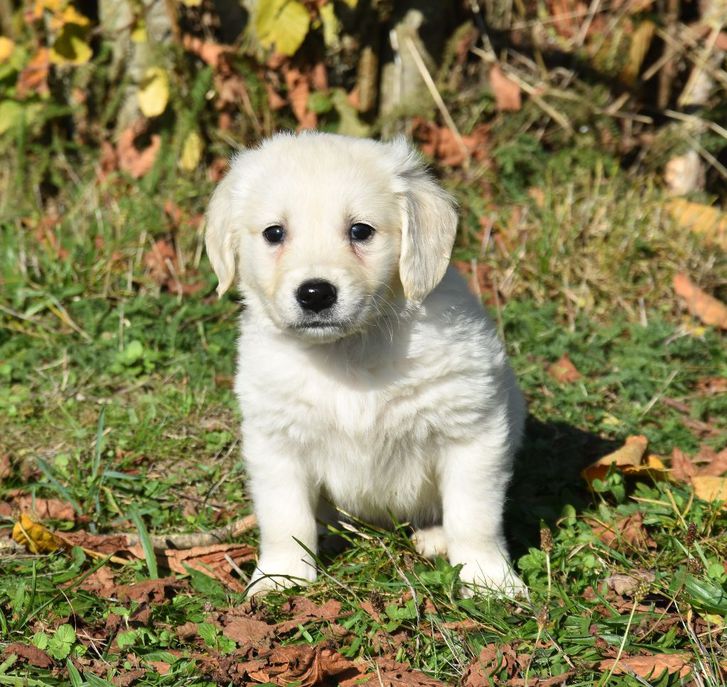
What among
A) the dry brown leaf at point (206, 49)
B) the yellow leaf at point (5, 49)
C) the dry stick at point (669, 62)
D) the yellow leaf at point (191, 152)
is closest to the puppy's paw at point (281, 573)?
the yellow leaf at point (191, 152)

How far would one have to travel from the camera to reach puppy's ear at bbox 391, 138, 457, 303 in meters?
3.07

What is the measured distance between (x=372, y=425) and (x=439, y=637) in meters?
0.67

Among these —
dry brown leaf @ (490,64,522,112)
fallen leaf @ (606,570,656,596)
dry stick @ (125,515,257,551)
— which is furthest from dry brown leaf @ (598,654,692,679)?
dry brown leaf @ (490,64,522,112)

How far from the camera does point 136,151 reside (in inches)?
232

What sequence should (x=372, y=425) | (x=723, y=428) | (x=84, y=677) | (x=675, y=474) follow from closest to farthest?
1. (x=84, y=677)
2. (x=372, y=425)
3. (x=675, y=474)
4. (x=723, y=428)

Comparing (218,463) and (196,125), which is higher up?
(196,125)

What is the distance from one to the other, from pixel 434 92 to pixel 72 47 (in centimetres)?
214

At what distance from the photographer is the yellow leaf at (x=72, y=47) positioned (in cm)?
577

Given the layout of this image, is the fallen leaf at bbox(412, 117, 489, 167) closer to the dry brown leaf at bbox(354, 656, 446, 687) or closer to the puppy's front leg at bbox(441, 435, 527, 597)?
the puppy's front leg at bbox(441, 435, 527, 597)

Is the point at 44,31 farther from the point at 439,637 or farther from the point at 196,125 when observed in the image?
the point at 439,637

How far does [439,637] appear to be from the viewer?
2.83 m

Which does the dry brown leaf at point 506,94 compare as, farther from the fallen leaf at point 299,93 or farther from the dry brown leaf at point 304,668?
the dry brown leaf at point 304,668

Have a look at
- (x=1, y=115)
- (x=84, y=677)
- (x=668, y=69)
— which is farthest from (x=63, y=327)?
(x=668, y=69)

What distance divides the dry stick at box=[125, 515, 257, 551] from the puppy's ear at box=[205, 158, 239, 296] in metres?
0.92
